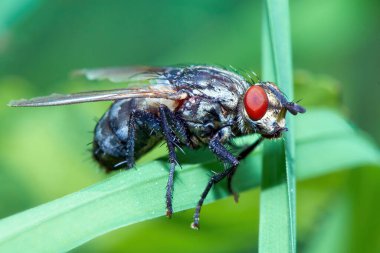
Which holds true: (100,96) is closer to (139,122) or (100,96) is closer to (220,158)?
(139,122)

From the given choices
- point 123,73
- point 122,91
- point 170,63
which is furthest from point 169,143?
point 170,63

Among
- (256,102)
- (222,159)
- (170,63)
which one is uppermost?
(256,102)

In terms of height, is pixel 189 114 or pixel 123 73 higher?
pixel 123 73

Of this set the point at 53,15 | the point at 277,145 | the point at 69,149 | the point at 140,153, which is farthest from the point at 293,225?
the point at 53,15

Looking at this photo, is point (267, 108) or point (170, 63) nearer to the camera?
point (267, 108)

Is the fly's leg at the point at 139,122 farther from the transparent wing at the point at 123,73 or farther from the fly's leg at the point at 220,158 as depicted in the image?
the transparent wing at the point at 123,73

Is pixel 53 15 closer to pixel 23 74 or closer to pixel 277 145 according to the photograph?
Answer: pixel 23 74

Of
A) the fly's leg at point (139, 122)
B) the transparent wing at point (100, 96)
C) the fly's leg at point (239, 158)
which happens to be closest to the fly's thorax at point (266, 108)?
the fly's leg at point (239, 158)
